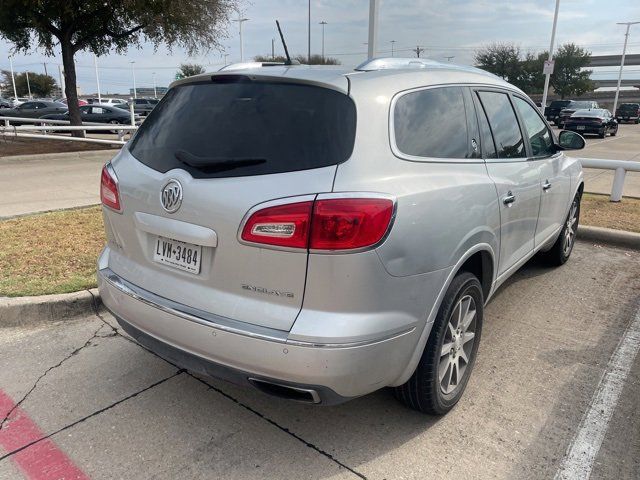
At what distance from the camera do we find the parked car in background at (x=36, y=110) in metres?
27.5

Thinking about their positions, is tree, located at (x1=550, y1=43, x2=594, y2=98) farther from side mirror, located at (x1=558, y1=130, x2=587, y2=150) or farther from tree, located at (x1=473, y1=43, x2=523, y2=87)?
side mirror, located at (x1=558, y1=130, x2=587, y2=150)

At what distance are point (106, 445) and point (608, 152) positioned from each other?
19.8m

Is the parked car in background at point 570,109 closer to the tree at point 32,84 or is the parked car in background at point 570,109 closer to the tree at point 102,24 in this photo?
the tree at point 102,24

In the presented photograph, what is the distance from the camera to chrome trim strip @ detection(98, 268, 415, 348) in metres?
2.12

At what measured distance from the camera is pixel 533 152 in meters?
3.94

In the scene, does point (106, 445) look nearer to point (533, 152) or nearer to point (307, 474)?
point (307, 474)

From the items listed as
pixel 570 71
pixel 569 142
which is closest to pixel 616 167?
pixel 569 142

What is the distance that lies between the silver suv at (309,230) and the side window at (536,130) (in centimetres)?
119

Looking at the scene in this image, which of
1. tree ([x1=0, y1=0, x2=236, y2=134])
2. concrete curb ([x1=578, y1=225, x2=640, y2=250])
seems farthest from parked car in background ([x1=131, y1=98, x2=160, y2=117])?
concrete curb ([x1=578, y1=225, x2=640, y2=250])

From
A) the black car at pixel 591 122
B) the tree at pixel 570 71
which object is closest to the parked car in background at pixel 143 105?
the black car at pixel 591 122

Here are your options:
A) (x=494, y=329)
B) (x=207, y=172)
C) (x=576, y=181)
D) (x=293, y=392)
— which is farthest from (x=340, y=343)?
Answer: (x=576, y=181)

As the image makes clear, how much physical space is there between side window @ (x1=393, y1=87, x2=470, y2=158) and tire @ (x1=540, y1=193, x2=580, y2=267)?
2647 millimetres

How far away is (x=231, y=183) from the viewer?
2258 millimetres

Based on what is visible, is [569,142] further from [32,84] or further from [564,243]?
[32,84]
